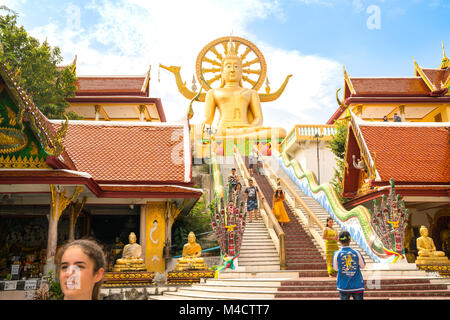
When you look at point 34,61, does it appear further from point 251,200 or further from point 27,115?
point 251,200

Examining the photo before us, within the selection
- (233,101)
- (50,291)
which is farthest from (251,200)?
(233,101)

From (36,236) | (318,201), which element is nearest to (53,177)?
(36,236)

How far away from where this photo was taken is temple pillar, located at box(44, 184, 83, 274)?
30.9ft

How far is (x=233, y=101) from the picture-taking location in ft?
89.4

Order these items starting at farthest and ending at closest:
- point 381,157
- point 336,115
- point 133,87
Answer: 1. point 336,115
2. point 133,87
3. point 381,157

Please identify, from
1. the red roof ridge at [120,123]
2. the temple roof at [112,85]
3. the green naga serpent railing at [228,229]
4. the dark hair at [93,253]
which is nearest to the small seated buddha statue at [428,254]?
the green naga serpent railing at [228,229]

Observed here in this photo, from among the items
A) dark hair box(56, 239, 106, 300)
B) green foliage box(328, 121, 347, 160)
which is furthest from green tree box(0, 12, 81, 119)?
dark hair box(56, 239, 106, 300)

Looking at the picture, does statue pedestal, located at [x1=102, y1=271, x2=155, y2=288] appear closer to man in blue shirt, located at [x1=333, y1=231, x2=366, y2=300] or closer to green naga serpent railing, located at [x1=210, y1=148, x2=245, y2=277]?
green naga serpent railing, located at [x1=210, y1=148, x2=245, y2=277]

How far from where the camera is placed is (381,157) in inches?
559

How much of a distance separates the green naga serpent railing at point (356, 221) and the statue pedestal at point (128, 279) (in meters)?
5.38

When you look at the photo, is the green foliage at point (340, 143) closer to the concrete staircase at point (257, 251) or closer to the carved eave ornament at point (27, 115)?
the concrete staircase at point (257, 251)

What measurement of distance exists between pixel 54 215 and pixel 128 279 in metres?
2.18
